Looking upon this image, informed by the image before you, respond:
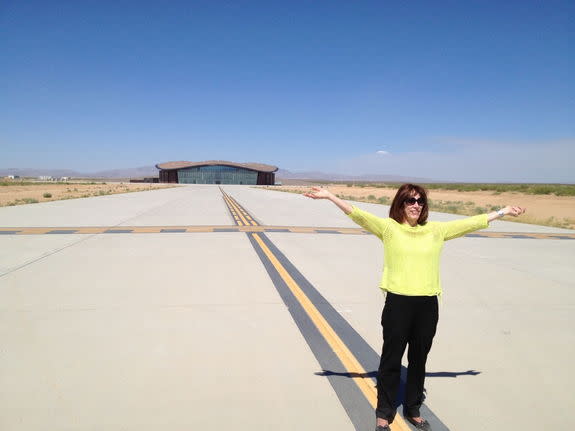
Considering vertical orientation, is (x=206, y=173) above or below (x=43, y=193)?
above

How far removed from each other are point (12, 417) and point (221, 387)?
5.02 ft

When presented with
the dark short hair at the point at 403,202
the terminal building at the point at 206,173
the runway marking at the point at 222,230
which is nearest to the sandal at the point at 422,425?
the dark short hair at the point at 403,202

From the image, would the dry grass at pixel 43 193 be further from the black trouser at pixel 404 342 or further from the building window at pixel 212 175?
the building window at pixel 212 175

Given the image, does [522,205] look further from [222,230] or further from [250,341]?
[250,341]

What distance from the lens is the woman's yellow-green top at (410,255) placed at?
9.82 feet

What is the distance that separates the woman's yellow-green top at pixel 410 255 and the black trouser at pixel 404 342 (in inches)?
3.2

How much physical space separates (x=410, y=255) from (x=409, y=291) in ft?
0.84

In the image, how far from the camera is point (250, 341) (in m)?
4.53

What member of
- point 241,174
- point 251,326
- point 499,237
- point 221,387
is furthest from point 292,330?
point 241,174

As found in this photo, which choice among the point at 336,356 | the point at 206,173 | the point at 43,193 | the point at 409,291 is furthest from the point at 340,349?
the point at 206,173

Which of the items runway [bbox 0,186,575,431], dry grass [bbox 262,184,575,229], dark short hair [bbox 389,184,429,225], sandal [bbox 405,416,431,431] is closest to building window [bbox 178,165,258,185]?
dry grass [bbox 262,184,575,229]

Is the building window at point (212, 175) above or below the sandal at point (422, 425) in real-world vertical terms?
above

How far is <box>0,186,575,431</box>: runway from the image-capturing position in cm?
322

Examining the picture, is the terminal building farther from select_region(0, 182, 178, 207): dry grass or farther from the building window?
select_region(0, 182, 178, 207): dry grass
